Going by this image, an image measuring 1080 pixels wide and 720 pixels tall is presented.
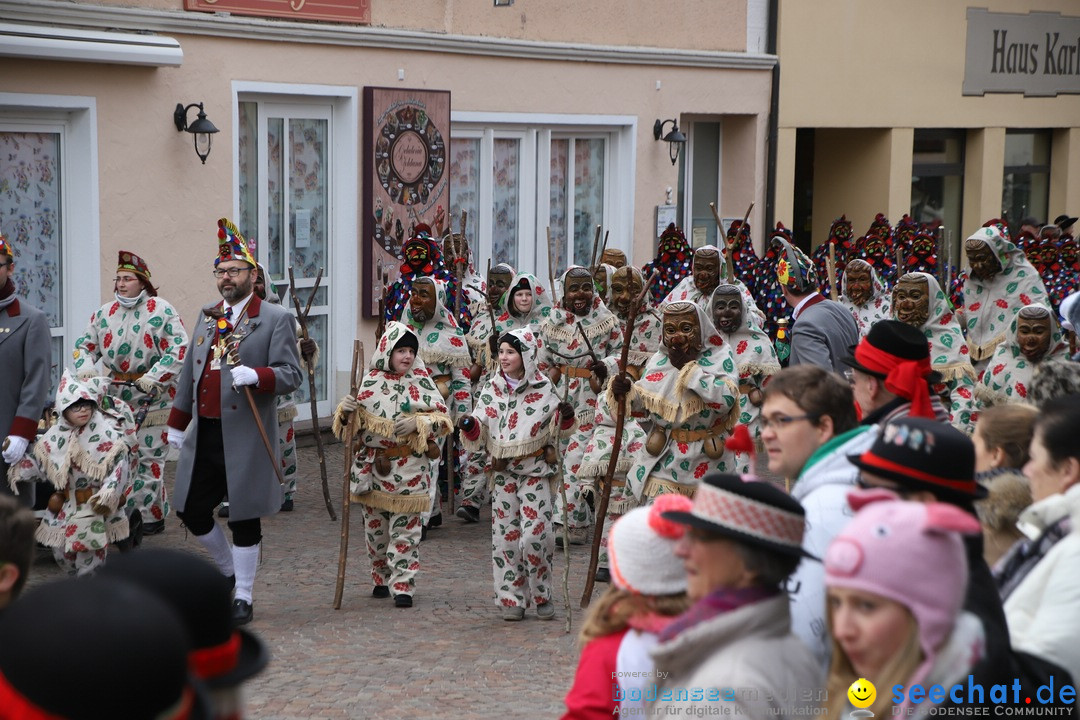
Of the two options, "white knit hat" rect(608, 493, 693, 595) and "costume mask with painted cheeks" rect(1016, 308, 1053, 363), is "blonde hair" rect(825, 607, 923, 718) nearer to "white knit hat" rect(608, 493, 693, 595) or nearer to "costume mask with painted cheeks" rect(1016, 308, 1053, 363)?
"white knit hat" rect(608, 493, 693, 595)

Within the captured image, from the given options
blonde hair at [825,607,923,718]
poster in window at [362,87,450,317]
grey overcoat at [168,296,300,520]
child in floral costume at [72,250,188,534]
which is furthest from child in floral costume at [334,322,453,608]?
blonde hair at [825,607,923,718]

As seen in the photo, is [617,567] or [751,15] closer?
[617,567]

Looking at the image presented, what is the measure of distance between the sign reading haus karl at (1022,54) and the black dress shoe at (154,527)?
620 inches

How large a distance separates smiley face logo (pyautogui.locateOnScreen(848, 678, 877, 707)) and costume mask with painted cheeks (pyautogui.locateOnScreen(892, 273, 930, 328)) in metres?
8.08

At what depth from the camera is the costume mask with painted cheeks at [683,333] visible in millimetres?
8508

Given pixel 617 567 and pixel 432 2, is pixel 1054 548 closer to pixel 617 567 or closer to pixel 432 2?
pixel 617 567

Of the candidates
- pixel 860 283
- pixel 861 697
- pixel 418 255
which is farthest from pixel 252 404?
pixel 860 283

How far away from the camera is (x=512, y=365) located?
8.81m

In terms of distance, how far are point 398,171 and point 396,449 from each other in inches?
252

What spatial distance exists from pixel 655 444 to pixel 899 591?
5.62m

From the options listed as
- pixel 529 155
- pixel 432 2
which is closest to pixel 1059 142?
pixel 529 155

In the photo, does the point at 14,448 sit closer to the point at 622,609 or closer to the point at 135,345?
the point at 135,345

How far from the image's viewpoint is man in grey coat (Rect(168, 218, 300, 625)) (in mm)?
8289

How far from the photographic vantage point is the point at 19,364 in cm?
820
